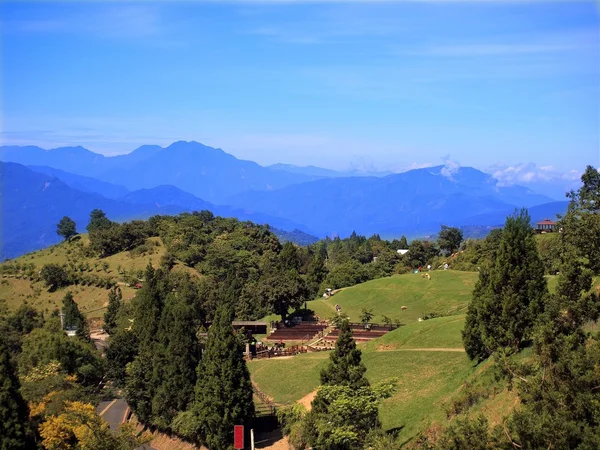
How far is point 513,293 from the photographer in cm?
2542

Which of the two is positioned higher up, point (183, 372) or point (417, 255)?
point (417, 255)

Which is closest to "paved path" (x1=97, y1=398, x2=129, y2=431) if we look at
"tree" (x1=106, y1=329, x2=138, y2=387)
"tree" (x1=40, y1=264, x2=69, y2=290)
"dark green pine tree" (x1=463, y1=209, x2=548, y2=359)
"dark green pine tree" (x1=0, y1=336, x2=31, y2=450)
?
"tree" (x1=106, y1=329, x2=138, y2=387)

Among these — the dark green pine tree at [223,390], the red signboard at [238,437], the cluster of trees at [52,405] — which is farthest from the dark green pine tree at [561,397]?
the cluster of trees at [52,405]

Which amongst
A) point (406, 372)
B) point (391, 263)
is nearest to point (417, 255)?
point (391, 263)

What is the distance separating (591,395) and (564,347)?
1760 mm

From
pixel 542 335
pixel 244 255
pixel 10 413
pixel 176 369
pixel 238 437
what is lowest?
pixel 238 437

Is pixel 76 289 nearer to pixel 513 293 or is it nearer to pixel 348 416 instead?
pixel 348 416

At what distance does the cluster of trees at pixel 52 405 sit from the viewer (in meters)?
25.4

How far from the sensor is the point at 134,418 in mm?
39531

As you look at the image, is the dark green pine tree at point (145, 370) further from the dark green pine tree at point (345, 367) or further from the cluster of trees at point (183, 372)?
the dark green pine tree at point (345, 367)

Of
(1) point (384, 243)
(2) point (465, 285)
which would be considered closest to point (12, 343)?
(2) point (465, 285)

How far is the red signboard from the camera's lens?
27281 millimetres

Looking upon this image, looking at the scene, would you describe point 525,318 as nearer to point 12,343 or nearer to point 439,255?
point 12,343

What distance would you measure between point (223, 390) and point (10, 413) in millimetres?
8640
